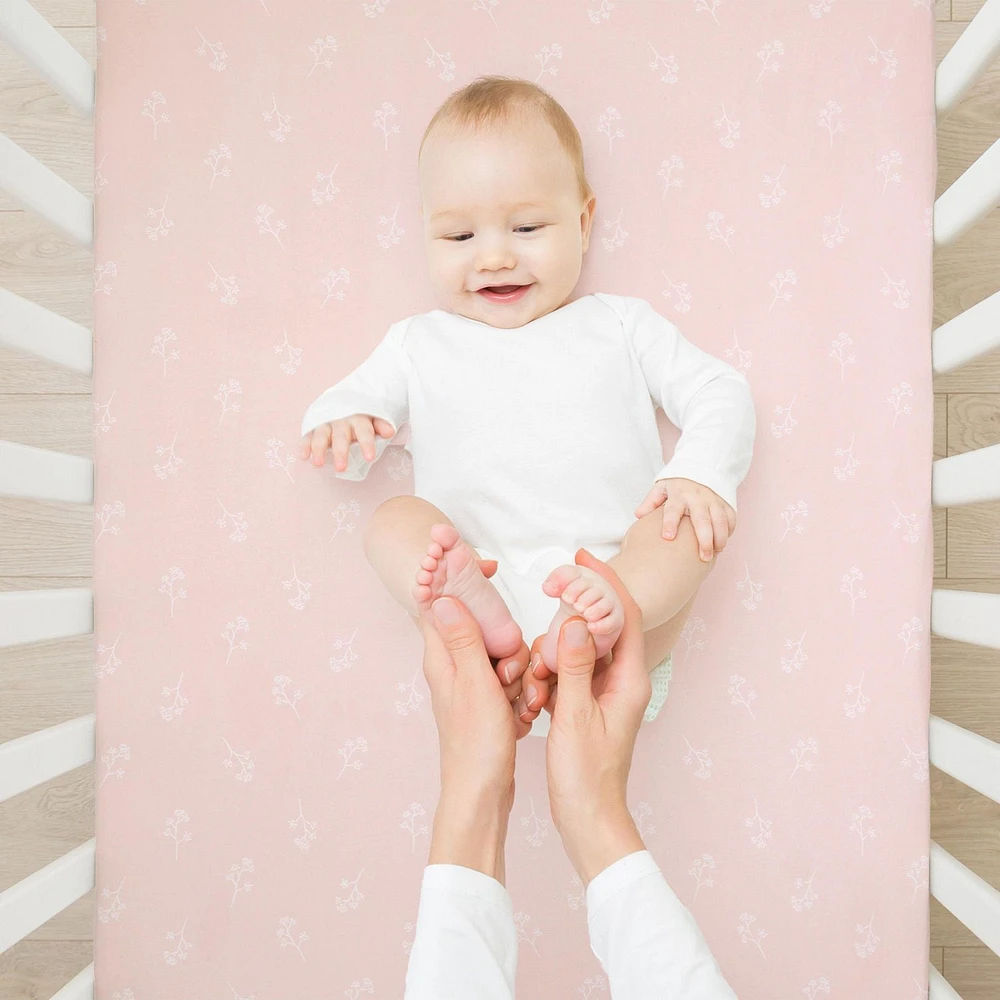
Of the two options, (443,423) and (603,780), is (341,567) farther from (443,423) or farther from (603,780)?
(603,780)

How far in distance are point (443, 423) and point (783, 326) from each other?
1.50ft

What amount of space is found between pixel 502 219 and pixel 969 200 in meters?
0.54

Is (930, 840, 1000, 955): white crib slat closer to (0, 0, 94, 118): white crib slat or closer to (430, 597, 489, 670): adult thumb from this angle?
(430, 597, 489, 670): adult thumb

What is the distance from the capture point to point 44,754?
1045mm

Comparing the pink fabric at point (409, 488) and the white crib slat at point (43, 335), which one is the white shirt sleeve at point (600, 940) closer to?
the pink fabric at point (409, 488)

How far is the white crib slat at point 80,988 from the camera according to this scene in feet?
3.66

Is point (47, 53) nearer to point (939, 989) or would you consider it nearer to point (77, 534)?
point (77, 534)

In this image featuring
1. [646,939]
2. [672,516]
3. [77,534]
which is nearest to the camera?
[646,939]

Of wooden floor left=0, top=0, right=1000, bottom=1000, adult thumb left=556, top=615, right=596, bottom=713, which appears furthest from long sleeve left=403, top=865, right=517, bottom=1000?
wooden floor left=0, top=0, right=1000, bottom=1000

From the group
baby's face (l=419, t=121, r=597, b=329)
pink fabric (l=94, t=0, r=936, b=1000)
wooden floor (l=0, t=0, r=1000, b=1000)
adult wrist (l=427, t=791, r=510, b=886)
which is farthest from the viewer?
wooden floor (l=0, t=0, r=1000, b=1000)

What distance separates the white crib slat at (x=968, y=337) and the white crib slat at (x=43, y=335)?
1.05 meters

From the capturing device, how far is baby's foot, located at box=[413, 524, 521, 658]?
2.66 feet

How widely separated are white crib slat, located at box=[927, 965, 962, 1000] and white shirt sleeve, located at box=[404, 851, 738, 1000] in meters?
0.56

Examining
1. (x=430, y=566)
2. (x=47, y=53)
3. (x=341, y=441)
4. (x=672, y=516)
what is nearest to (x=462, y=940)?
(x=430, y=566)
